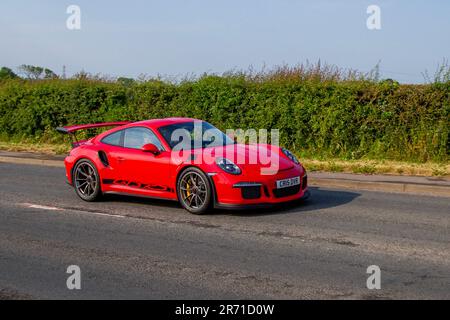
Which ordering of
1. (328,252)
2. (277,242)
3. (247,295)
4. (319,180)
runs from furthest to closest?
(319,180) → (277,242) → (328,252) → (247,295)

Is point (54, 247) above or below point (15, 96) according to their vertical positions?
below

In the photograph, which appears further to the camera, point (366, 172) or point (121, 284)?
point (366, 172)

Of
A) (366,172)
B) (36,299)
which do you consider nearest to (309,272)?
(36,299)

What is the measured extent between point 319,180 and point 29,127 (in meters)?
15.1

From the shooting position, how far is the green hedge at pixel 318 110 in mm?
17438

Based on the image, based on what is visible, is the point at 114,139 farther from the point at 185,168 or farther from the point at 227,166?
the point at 227,166

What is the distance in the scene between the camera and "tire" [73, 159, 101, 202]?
12.4 m

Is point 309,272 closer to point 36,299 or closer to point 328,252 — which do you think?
point 328,252

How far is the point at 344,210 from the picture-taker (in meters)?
11.1

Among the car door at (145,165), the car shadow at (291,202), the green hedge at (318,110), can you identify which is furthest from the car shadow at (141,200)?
the green hedge at (318,110)

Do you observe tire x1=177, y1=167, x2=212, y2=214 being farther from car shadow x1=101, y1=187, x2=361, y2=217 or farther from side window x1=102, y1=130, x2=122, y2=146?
side window x1=102, y1=130, x2=122, y2=146

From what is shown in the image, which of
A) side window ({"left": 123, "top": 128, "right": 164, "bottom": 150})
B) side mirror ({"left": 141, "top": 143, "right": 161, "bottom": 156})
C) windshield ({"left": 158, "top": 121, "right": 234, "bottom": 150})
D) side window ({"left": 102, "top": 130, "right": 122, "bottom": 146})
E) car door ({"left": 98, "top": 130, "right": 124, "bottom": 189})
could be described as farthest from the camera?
side window ({"left": 102, "top": 130, "right": 122, "bottom": 146})

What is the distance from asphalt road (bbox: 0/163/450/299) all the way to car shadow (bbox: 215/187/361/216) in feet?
0.10

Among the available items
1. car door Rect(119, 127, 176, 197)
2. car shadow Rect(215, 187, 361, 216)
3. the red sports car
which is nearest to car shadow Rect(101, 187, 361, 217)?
car shadow Rect(215, 187, 361, 216)
